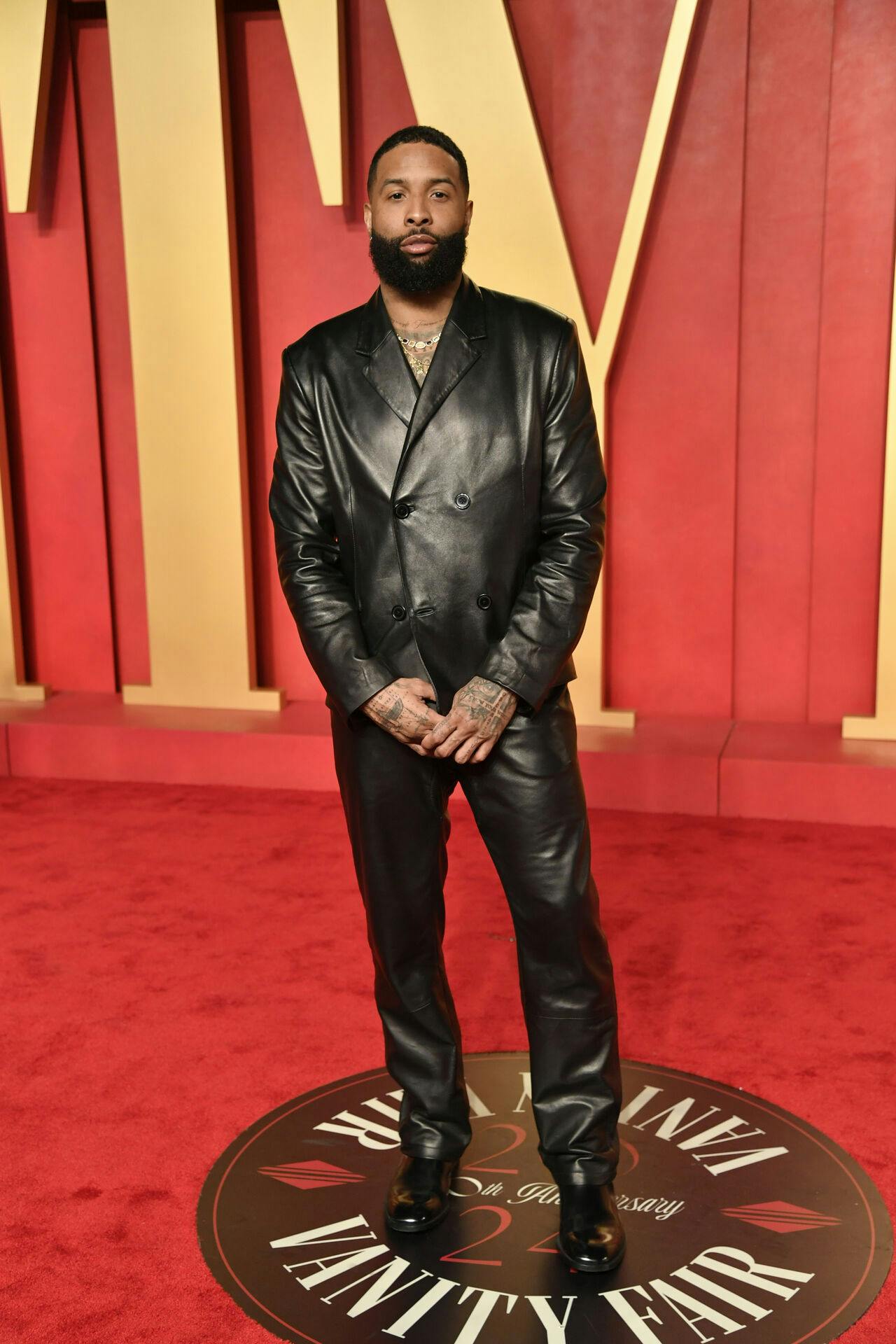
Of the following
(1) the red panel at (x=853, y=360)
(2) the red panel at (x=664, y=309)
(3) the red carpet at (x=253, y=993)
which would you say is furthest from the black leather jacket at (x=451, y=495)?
(1) the red panel at (x=853, y=360)

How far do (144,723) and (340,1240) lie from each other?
11.1 feet

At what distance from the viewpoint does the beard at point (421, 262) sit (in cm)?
228

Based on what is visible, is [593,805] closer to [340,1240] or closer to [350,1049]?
[350,1049]

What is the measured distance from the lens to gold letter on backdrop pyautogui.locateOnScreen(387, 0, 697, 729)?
5.09 metres

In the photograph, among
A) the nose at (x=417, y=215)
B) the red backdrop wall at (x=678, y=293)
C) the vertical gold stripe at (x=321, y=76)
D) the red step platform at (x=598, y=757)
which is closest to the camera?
the nose at (x=417, y=215)

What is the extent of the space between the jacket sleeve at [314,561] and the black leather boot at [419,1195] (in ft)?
2.90

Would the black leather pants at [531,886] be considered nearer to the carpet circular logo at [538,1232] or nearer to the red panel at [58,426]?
the carpet circular logo at [538,1232]

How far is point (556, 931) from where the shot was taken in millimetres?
2363

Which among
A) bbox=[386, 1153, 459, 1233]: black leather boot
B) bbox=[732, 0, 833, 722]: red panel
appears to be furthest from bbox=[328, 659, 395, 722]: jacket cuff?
bbox=[732, 0, 833, 722]: red panel

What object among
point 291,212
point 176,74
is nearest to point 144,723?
point 291,212

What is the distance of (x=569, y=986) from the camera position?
94.3 inches

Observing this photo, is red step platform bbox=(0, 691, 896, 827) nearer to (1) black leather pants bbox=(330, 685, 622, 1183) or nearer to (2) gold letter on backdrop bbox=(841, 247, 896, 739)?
(2) gold letter on backdrop bbox=(841, 247, 896, 739)

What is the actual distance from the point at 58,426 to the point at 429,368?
419 centimetres

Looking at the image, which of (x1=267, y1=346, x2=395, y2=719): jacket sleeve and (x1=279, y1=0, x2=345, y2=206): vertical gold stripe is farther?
(x1=279, y1=0, x2=345, y2=206): vertical gold stripe
